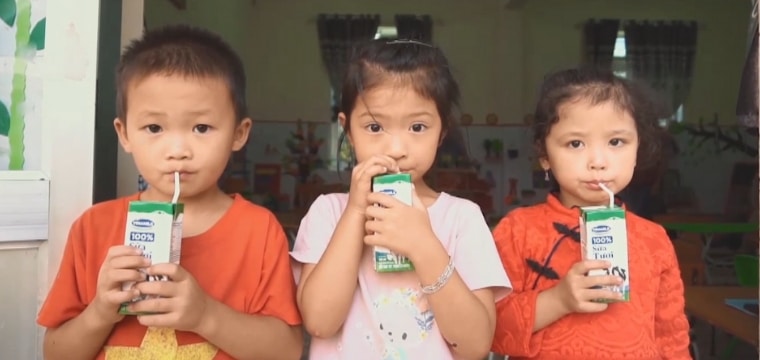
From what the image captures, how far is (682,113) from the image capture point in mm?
8680

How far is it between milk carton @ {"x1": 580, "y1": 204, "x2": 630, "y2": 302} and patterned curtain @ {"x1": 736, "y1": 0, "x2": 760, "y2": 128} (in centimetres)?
56

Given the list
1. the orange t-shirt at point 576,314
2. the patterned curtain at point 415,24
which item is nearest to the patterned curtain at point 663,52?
the patterned curtain at point 415,24

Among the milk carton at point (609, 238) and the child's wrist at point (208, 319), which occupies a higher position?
the milk carton at point (609, 238)

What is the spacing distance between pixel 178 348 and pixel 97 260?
0.22 m

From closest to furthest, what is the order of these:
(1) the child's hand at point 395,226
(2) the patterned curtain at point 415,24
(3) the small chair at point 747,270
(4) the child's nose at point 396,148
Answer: (1) the child's hand at point 395,226 < (4) the child's nose at point 396,148 < (3) the small chair at point 747,270 < (2) the patterned curtain at point 415,24

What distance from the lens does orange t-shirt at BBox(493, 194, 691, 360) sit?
49.6 inches

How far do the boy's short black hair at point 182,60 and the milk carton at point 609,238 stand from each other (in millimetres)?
663

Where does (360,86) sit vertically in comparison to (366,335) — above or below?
above

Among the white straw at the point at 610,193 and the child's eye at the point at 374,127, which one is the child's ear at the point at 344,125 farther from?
the white straw at the point at 610,193

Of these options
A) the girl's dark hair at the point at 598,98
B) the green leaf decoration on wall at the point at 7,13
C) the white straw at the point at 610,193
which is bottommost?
the white straw at the point at 610,193

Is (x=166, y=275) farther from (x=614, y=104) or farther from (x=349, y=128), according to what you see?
(x=614, y=104)

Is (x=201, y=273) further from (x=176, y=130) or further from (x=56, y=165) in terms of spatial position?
(x=56, y=165)

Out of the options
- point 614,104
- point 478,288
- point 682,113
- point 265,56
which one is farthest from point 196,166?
point 682,113

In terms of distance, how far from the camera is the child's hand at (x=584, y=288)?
3.71ft
